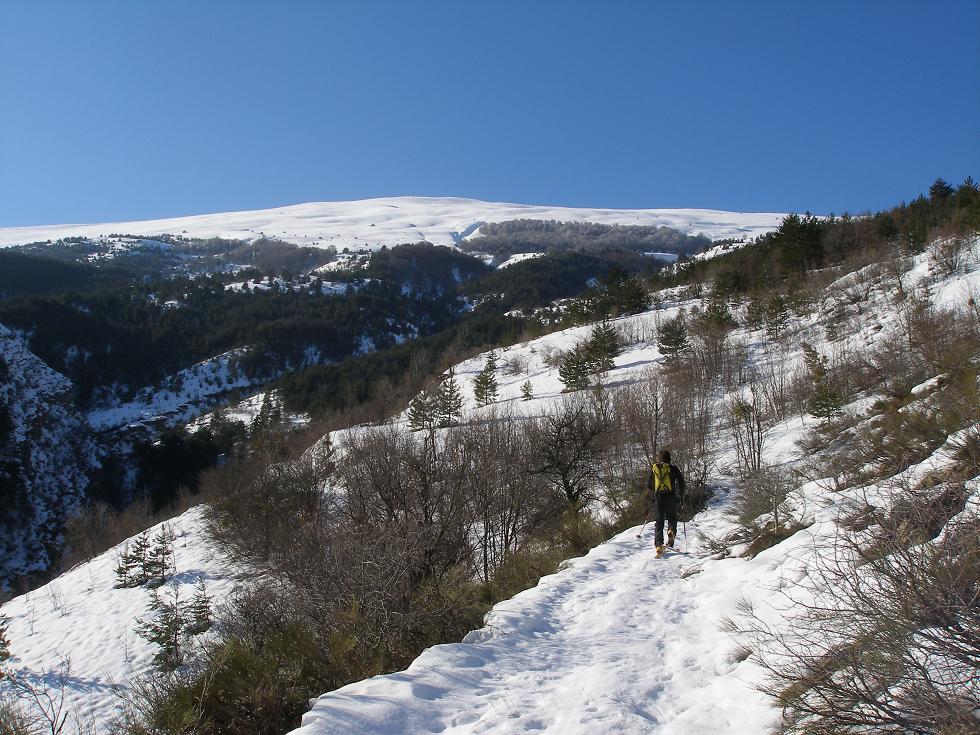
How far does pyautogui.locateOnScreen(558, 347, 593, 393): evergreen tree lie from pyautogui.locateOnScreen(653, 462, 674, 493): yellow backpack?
75.9ft

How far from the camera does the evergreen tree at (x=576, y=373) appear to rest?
3259 cm

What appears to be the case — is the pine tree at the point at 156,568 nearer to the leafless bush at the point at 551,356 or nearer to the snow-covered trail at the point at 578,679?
the snow-covered trail at the point at 578,679

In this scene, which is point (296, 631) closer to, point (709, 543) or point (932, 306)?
point (709, 543)

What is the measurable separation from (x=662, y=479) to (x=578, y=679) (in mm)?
5177

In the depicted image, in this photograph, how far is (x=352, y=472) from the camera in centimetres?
1587

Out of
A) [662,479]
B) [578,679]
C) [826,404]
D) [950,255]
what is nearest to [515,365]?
[950,255]

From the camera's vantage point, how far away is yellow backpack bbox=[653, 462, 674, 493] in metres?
8.71

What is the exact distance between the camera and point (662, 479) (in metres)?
8.81

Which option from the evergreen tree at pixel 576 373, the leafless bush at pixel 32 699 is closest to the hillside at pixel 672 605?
the leafless bush at pixel 32 699

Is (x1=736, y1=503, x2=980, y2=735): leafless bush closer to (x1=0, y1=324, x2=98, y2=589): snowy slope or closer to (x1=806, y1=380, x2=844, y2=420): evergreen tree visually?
(x1=806, y1=380, x2=844, y2=420): evergreen tree

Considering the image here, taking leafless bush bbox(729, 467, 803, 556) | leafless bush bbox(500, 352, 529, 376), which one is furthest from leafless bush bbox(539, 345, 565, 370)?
leafless bush bbox(729, 467, 803, 556)

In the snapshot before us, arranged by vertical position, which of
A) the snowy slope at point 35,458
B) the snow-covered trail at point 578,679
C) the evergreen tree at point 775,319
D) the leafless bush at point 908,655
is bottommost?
the snowy slope at point 35,458

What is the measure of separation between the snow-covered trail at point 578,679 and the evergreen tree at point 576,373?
26260 mm

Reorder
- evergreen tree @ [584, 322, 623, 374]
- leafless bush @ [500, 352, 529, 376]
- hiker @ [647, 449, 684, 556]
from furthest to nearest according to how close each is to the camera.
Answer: leafless bush @ [500, 352, 529, 376]
evergreen tree @ [584, 322, 623, 374]
hiker @ [647, 449, 684, 556]
